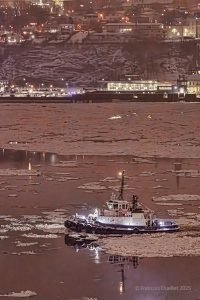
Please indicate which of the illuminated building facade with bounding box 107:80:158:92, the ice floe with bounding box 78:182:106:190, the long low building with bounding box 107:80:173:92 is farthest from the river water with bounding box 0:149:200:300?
the illuminated building facade with bounding box 107:80:158:92

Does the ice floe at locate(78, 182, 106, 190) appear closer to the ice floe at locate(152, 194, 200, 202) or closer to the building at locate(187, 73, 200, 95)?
the ice floe at locate(152, 194, 200, 202)

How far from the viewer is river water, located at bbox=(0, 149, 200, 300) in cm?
1338

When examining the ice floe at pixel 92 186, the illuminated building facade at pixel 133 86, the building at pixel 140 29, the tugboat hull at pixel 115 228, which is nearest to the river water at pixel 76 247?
the ice floe at pixel 92 186

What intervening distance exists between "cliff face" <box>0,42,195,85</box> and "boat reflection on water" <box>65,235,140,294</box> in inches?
2196

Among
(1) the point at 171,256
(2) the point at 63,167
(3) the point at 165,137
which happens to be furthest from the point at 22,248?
(3) the point at 165,137

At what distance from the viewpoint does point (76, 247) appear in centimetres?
1552

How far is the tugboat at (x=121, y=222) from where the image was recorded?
642 inches

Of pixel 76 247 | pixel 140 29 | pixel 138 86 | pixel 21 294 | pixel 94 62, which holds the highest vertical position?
pixel 140 29

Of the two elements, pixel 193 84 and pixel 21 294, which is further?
pixel 193 84

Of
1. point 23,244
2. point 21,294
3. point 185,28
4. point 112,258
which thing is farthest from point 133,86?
point 21,294

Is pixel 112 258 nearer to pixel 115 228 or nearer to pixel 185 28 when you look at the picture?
pixel 115 228

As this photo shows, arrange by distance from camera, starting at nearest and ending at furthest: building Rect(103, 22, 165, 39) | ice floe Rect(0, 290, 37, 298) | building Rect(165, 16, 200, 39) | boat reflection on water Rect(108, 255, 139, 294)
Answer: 1. ice floe Rect(0, 290, 37, 298)
2. boat reflection on water Rect(108, 255, 139, 294)
3. building Rect(103, 22, 165, 39)
4. building Rect(165, 16, 200, 39)

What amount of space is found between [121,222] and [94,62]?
60400 mm

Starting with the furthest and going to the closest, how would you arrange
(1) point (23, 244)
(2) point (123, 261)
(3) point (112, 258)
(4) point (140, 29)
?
(4) point (140, 29), (1) point (23, 244), (3) point (112, 258), (2) point (123, 261)
